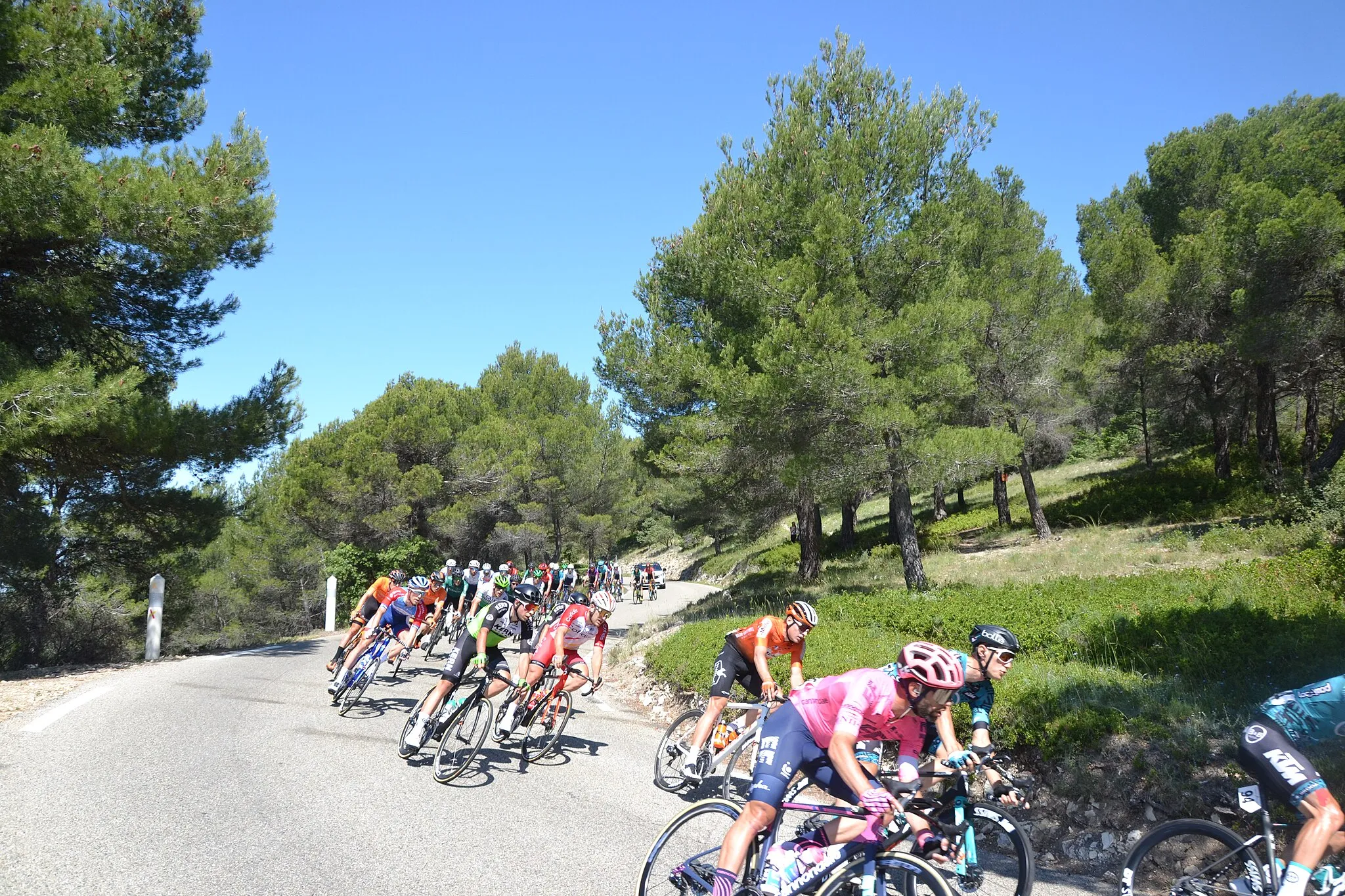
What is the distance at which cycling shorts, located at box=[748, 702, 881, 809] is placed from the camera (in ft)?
12.1

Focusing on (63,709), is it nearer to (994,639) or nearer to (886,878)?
(886,878)

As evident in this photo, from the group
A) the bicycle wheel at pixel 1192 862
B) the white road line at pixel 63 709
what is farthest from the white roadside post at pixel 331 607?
the bicycle wheel at pixel 1192 862

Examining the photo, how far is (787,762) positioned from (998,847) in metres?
2.11

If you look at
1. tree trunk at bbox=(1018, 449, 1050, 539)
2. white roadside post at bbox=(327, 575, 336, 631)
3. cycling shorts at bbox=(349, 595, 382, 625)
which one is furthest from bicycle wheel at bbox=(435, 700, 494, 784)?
tree trunk at bbox=(1018, 449, 1050, 539)

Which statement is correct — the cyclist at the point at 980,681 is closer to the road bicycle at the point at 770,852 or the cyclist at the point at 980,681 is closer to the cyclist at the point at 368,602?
the road bicycle at the point at 770,852

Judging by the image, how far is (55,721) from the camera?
8.85 meters

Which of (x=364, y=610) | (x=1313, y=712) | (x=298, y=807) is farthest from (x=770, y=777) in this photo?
(x=364, y=610)

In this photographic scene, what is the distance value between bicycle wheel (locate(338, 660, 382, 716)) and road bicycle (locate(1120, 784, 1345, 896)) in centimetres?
854

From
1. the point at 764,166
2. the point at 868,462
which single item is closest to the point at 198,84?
the point at 764,166

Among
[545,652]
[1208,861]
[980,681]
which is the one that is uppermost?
[545,652]

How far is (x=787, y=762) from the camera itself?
12.4 ft

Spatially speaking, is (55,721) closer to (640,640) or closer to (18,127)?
(18,127)

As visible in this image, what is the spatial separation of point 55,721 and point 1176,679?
12345 mm

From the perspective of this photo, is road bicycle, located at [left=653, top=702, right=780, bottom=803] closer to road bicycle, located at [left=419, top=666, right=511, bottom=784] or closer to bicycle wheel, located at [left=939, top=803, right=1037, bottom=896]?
road bicycle, located at [left=419, top=666, right=511, bottom=784]
